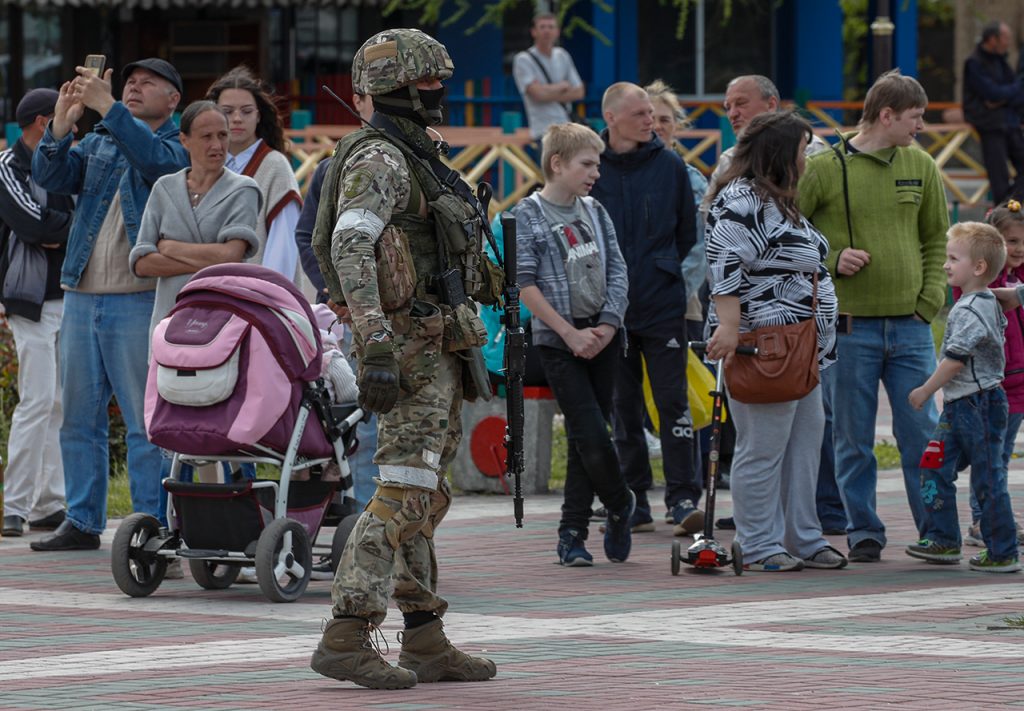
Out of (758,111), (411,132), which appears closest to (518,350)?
(411,132)

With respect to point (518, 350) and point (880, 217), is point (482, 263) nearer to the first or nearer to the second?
point (518, 350)

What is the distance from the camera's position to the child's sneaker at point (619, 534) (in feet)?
31.7

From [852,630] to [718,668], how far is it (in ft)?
3.34

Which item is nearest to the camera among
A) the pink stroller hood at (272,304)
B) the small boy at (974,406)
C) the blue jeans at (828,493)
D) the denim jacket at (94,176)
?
the pink stroller hood at (272,304)

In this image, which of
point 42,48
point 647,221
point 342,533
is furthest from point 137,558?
point 42,48

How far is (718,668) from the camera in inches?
274

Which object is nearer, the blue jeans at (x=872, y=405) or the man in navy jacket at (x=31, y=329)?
the blue jeans at (x=872, y=405)

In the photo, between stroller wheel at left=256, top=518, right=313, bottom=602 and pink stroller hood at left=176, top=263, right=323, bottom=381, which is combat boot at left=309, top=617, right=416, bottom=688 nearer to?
stroller wheel at left=256, top=518, right=313, bottom=602

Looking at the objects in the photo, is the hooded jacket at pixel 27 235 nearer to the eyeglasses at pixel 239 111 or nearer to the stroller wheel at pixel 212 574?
the eyeglasses at pixel 239 111

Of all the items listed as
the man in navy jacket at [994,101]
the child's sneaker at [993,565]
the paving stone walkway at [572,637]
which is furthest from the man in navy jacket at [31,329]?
the man in navy jacket at [994,101]

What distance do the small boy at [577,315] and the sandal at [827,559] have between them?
33.5 inches

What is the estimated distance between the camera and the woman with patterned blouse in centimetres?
919

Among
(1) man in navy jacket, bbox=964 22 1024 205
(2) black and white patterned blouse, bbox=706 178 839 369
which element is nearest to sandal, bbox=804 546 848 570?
(2) black and white patterned blouse, bbox=706 178 839 369

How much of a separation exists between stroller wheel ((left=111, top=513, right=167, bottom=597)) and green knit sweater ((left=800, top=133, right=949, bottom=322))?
11.0 ft
